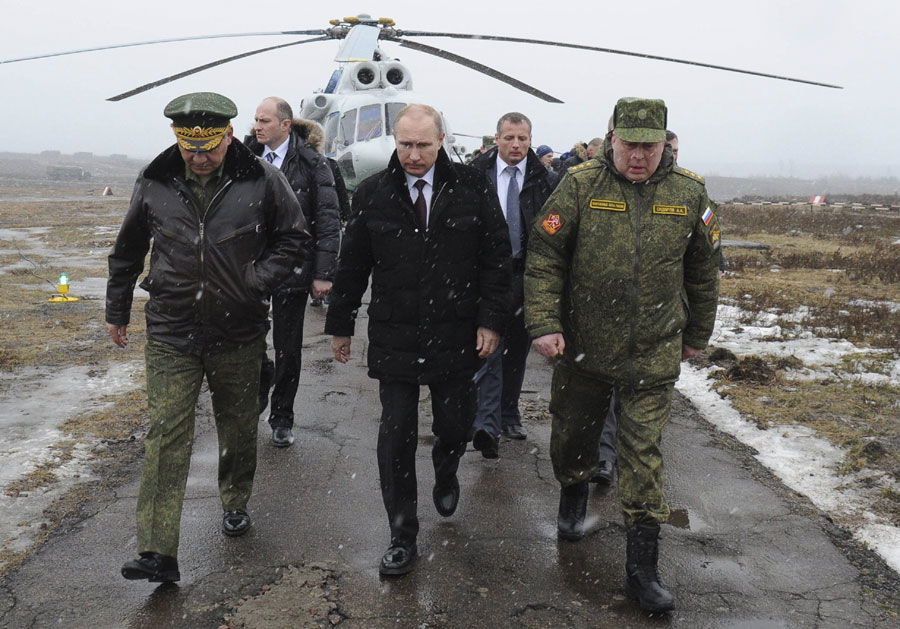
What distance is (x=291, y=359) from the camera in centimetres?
552

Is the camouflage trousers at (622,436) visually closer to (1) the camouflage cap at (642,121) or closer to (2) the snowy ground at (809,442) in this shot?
(1) the camouflage cap at (642,121)

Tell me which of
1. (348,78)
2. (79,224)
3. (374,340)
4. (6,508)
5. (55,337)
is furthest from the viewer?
(79,224)

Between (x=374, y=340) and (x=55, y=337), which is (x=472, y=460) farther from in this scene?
(x=55, y=337)

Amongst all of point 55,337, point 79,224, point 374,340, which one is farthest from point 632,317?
point 79,224

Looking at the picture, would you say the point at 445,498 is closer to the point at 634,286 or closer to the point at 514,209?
the point at 634,286

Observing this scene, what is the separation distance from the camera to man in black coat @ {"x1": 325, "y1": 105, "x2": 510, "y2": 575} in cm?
379

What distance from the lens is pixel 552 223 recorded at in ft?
12.3

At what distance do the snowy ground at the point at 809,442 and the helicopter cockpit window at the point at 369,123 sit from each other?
283 inches

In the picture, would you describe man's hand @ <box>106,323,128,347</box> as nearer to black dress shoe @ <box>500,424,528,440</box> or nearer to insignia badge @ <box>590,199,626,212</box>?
insignia badge @ <box>590,199,626,212</box>

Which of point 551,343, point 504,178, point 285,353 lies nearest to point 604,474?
point 551,343

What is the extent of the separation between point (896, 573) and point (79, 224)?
1025 inches

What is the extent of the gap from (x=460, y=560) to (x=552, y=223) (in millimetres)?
1672

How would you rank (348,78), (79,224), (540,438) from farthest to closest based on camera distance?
(79,224) → (348,78) → (540,438)

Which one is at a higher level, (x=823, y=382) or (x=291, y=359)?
(x=291, y=359)
